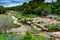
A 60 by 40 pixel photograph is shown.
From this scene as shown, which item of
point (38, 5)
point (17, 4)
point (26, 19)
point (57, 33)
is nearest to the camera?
point (57, 33)

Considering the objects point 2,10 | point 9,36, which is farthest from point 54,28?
point 2,10

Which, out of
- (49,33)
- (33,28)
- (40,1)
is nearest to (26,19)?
(33,28)

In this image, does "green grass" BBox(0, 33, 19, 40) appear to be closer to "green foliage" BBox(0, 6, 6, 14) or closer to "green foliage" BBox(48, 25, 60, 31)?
"green foliage" BBox(48, 25, 60, 31)

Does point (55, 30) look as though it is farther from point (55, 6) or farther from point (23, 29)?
point (55, 6)

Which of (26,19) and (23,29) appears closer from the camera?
(23,29)

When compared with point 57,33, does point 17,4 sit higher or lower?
higher

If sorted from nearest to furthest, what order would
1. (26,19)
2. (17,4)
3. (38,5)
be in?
(26,19) → (17,4) → (38,5)

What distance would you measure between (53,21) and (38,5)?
4.88ft

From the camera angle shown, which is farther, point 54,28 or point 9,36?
point 54,28

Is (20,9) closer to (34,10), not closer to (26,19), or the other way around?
(34,10)

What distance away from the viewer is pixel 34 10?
28.0 ft

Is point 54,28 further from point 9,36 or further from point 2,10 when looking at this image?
point 2,10

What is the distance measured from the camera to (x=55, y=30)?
22.9 feet

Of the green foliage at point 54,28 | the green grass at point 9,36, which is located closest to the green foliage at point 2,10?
the green grass at point 9,36
